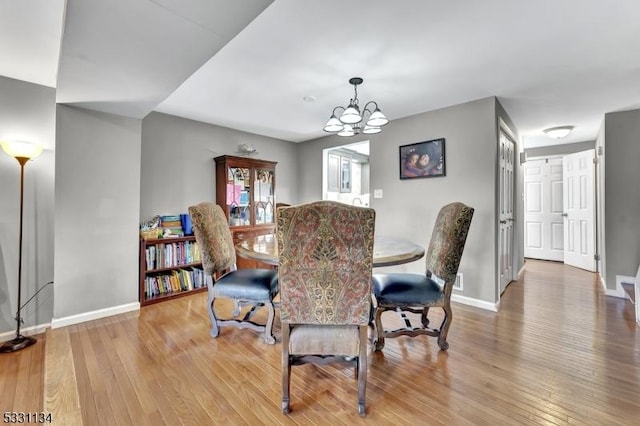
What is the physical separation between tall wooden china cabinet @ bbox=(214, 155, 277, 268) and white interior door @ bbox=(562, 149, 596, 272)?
507cm

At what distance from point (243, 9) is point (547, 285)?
4.68 meters

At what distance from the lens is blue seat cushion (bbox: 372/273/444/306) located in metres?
1.94

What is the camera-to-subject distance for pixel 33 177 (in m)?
2.38

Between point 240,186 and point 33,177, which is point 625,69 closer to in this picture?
point 240,186

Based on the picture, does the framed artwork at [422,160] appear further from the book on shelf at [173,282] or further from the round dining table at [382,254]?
the book on shelf at [173,282]

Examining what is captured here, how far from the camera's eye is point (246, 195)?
13.2 ft

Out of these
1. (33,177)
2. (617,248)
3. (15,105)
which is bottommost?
(617,248)

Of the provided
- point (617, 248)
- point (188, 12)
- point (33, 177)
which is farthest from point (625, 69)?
point (33, 177)

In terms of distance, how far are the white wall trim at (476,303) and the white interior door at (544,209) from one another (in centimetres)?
351

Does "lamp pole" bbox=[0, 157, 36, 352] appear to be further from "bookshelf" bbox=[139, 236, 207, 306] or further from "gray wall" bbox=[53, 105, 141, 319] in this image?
"bookshelf" bbox=[139, 236, 207, 306]

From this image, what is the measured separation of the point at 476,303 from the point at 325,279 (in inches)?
95.5

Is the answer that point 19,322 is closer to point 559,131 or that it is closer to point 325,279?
point 325,279

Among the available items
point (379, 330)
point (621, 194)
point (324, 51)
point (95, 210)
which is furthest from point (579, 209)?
point (95, 210)

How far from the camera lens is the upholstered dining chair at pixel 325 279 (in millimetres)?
1292
